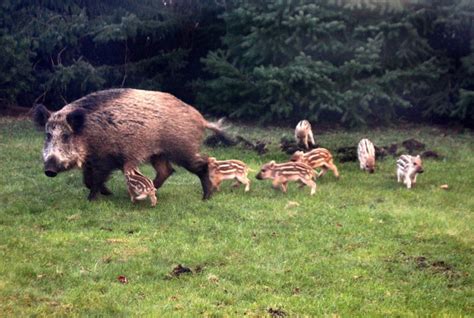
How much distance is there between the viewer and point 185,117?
11.3m

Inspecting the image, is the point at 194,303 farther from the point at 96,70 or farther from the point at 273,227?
the point at 96,70

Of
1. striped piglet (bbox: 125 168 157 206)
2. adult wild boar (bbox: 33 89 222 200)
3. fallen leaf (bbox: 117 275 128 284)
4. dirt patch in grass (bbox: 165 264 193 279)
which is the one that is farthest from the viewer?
adult wild boar (bbox: 33 89 222 200)

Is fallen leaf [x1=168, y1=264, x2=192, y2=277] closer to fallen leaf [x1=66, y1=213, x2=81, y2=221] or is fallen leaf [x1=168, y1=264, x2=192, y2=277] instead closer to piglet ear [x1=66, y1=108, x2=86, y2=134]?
fallen leaf [x1=66, y1=213, x2=81, y2=221]

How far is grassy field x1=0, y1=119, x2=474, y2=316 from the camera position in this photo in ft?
23.2

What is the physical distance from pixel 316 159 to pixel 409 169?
1.49 metres

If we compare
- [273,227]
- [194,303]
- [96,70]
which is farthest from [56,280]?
[96,70]

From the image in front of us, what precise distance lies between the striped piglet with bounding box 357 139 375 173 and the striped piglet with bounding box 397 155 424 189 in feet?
3.13

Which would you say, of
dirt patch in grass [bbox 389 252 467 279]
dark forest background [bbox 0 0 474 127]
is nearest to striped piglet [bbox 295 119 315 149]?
dark forest background [bbox 0 0 474 127]

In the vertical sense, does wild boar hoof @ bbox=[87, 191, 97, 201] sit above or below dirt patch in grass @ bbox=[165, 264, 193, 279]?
below

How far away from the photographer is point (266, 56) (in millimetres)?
17125

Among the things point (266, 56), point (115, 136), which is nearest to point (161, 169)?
point (115, 136)

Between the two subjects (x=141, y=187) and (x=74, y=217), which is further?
(x=141, y=187)

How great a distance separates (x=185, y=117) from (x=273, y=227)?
2.62 meters

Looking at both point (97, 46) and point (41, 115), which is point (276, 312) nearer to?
point (41, 115)
